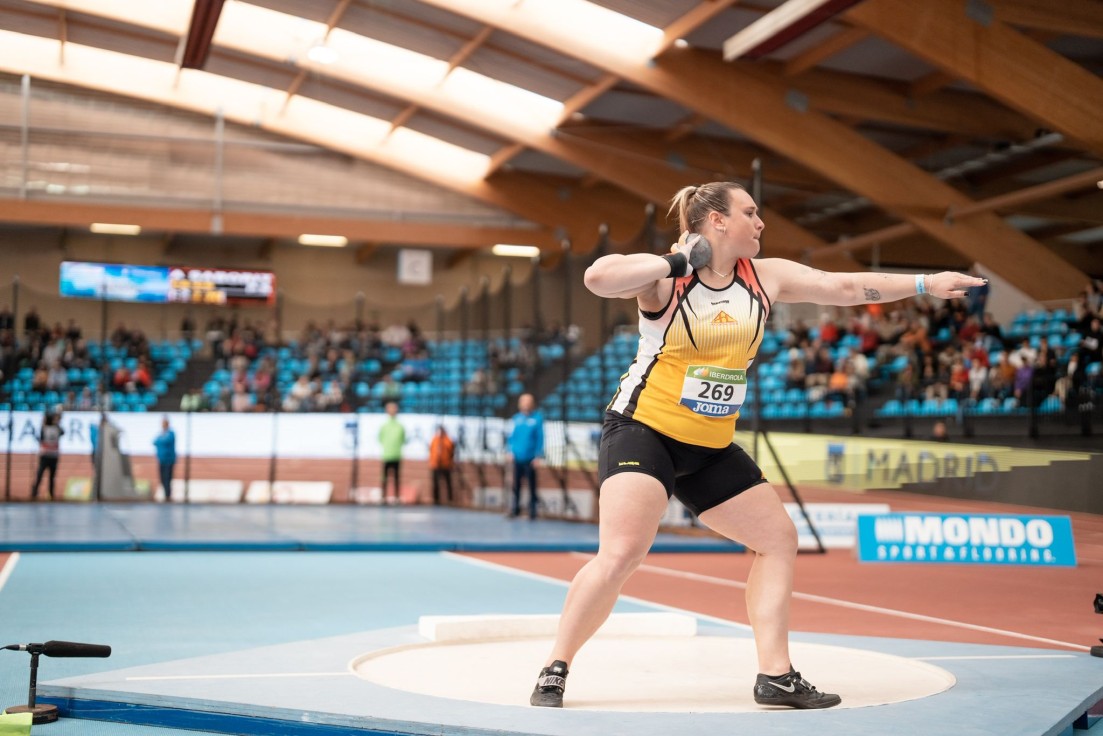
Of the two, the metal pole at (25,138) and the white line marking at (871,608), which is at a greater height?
the metal pole at (25,138)

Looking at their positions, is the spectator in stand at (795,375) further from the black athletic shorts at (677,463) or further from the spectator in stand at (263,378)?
the black athletic shorts at (677,463)

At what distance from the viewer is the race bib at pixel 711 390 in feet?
11.8

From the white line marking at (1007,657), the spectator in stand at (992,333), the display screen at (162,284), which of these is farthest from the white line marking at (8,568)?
the display screen at (162,284)

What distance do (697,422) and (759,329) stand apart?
377mm

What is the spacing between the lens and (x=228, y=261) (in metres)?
29.8

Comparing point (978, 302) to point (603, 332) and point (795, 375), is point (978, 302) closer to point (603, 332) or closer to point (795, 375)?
point (795, 375)

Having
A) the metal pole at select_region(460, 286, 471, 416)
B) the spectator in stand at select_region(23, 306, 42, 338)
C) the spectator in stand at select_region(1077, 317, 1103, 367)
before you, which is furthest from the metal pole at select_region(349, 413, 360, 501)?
the spectator in stand at select_region(1077, 317, 1103, 367)

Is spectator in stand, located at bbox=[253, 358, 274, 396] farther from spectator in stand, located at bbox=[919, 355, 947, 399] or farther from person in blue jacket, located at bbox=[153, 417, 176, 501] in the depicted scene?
spectator in stand, located at bbox=[919, 355, 947, 399]

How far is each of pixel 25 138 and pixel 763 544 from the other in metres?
24.2

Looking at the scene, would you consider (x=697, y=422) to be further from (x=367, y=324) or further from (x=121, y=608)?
(x=367, y=324)

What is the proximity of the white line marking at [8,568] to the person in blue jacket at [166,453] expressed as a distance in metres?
7.43

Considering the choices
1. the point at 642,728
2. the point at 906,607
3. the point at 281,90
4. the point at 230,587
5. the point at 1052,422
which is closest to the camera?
the point at 642,728

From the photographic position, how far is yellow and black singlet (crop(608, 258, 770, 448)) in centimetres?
359

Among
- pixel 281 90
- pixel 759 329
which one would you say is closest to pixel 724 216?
pixel 759 329
